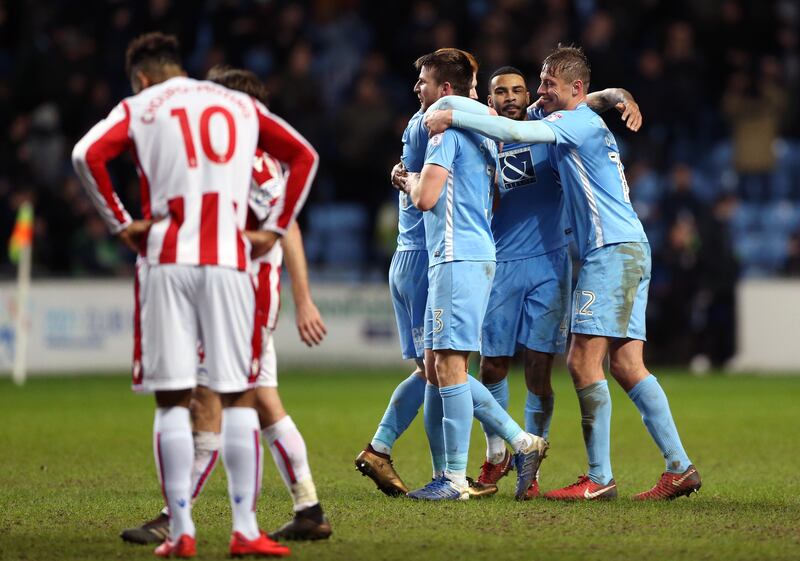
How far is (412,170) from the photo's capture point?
7395mm

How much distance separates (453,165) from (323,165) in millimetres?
13258

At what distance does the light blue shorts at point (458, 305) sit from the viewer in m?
7.04

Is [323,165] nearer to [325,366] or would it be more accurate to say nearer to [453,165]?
[325,366]

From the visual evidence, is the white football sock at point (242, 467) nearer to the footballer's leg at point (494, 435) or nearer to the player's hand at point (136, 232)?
the player's hand at point (136, 232)

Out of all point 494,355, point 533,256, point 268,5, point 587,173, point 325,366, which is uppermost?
point 268,5

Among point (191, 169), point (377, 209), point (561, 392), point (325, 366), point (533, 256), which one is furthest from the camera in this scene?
point (377, 209)

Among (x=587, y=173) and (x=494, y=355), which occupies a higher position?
(x=587, y=173)

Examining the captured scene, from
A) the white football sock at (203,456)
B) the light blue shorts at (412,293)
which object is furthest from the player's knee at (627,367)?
the white football sock at (203,456)

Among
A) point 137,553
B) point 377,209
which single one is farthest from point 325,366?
point 137,553

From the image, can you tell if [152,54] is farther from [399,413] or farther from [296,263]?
[399,413]

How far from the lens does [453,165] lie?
23.5ft

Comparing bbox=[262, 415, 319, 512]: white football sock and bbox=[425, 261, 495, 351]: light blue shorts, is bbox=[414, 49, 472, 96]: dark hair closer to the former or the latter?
bbox=[425, 261, 495, 351]: light blue shorts

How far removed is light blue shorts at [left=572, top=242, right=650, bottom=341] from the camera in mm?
7297

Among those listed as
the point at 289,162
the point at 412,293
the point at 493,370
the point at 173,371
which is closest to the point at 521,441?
the point at 493,370
